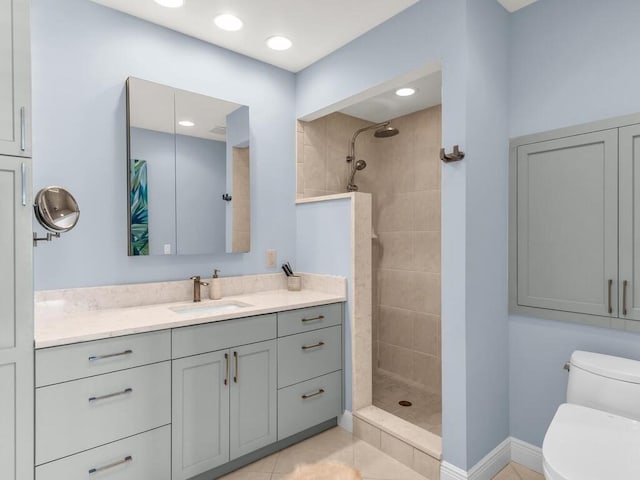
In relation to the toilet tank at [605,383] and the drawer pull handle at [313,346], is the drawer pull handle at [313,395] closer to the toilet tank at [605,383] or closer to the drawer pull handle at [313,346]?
the drawer pull handle at [313,346]

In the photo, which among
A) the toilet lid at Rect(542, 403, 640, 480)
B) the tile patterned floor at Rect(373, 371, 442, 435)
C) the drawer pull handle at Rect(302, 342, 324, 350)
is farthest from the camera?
the tile patterned floor at Rect(373, 371, 442, 435)

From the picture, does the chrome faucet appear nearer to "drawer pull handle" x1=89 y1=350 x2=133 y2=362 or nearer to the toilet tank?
"drawer pull handle" x1=89 y1=350 x2=133 y2=362

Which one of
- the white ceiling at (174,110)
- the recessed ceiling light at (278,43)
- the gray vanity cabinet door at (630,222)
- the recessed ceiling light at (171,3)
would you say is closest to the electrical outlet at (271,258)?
the white ceiling at (174,110)

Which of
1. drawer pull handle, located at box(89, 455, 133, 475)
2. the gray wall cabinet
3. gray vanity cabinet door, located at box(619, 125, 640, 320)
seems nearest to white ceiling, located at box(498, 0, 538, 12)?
the gray wall cabinet

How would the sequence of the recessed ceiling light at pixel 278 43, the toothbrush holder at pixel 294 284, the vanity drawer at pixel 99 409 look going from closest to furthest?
the vanity drawer at pixel 99 409
the recessed ceiling light at pixel 278 43
the toothbrush holder at pixel 294 284

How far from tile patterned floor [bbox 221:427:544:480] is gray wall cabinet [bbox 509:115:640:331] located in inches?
38.7

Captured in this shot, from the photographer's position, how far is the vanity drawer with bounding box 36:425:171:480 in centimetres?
152

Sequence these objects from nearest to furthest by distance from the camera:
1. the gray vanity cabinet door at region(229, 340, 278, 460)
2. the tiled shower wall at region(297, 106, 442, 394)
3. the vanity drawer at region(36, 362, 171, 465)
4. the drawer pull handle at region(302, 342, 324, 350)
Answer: the vanity drawer at region(36, 362, 171, 465) → the gray vanity cabinet door at region(229, 340, 278, 460) → the drawer pull handle at region(302, 342, 324, 350) → the tiled shower wall at region(297, 106, 442, 394)

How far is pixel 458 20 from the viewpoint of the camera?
1.90 metres

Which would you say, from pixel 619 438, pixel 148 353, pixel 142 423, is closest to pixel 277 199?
pixel 148 353

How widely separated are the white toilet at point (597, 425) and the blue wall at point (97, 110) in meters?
2.04

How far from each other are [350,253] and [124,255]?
139cm

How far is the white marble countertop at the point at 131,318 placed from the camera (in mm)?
1575

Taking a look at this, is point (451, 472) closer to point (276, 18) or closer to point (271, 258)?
point (271, 258)
